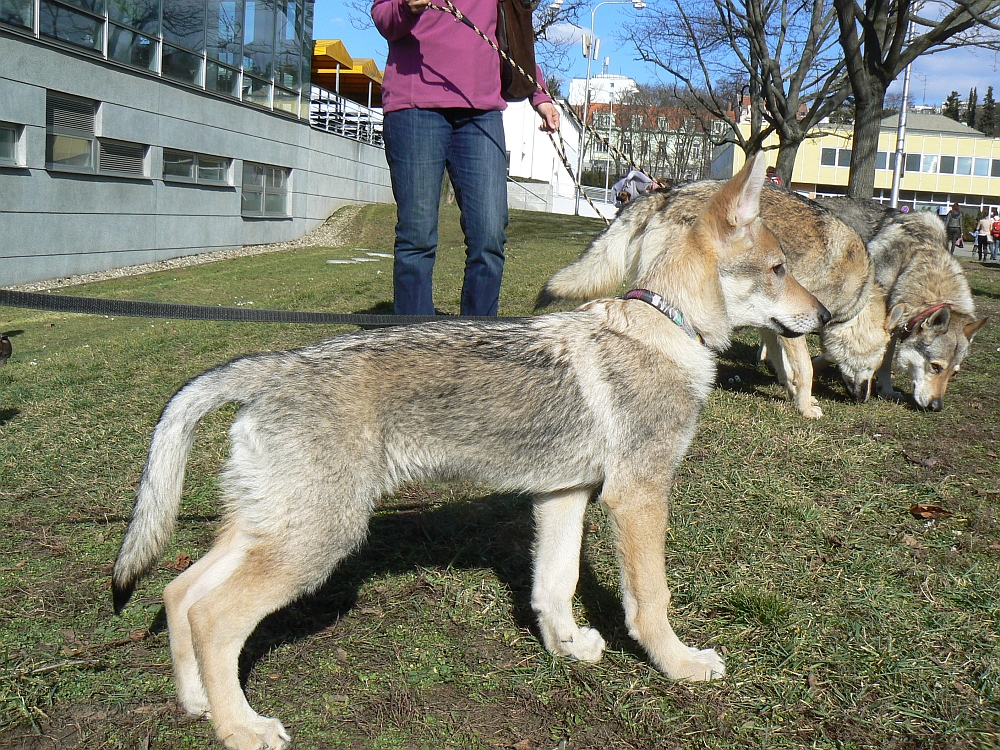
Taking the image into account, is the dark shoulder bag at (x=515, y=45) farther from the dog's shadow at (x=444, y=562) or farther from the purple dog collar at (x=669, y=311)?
the dog's shadow at (x=444, y=562)

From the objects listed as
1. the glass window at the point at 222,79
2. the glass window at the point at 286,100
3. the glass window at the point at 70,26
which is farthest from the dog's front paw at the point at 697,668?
the glass window at the point at 286,100

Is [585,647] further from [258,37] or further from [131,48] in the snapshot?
[258,37]

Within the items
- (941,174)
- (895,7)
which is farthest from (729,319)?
(941,174)

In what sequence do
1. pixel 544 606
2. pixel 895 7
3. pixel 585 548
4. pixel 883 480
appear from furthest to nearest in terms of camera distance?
pixel 895 7
pixel 883 480
pixel 585 548
pixel 544 606

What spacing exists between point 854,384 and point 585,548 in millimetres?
4216

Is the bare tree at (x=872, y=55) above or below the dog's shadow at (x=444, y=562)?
above

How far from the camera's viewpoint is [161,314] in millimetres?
3152

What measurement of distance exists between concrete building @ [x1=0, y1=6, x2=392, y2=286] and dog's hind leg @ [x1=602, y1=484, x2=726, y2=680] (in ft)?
46.4

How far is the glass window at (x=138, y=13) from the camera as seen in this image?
1597 cm

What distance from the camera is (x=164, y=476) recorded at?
2.61m

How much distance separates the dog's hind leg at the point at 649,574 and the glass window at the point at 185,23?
60.4ft

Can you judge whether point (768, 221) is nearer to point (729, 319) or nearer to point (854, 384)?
point (854, 384)

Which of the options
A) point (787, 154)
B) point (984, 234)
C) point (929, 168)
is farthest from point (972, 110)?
point (787, 154)

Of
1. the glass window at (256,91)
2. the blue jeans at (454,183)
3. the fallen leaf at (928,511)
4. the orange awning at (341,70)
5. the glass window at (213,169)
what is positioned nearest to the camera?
the fallen leaf at (928,511)
